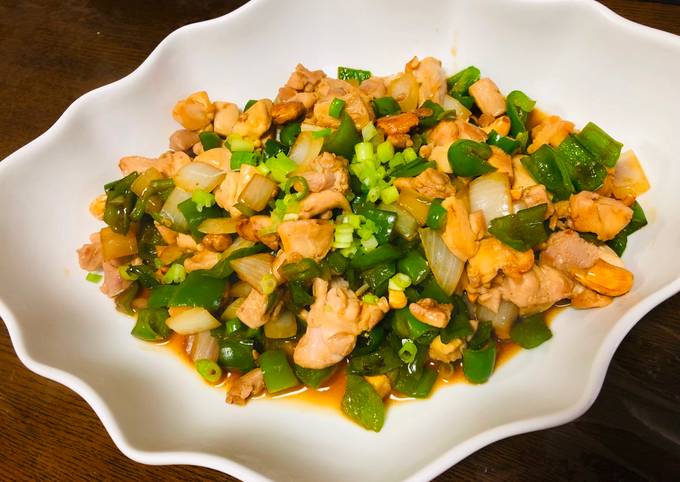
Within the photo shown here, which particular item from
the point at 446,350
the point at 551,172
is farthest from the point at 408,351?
the point at 551,172

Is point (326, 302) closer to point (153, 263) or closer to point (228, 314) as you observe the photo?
point (228, 314)

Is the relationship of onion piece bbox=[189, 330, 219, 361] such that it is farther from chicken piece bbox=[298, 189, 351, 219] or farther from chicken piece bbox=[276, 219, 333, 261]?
chicken piece bbox=[298, 189, 351, 219]

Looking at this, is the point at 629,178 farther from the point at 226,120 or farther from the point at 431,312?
the point at 226,120

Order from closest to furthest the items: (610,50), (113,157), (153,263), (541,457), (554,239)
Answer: (541,457) < (554,239) < (610,50) < (153,263) < (113,157)

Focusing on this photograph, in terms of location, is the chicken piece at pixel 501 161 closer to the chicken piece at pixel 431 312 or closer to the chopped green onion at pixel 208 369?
the chicken piece at pixel 431 312

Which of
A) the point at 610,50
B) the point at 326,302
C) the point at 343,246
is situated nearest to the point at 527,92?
the point at 610,50

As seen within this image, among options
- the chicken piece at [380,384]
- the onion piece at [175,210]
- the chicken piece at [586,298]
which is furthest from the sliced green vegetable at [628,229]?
the onion piece at [175,210]

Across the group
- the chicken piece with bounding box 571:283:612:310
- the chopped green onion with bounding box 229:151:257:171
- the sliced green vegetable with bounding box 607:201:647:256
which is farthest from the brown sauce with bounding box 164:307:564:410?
the chopped green onion with bounding box 229:151:257:171
